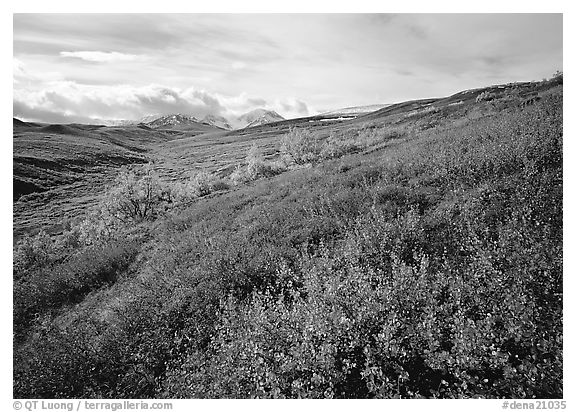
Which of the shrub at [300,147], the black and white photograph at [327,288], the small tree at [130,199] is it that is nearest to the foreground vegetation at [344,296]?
the black and white photograph at [327,288]

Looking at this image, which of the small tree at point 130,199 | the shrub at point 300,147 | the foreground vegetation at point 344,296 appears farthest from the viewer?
the shrub at point 300,147

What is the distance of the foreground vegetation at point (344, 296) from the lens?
161 inches

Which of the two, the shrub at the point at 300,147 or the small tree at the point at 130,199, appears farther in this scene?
the shrub at the point at 300,147

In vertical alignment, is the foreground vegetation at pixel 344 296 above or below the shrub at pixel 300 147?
below

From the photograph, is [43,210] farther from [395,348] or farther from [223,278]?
[395,348]

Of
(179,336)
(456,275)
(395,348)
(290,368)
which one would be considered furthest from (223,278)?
(456,275)

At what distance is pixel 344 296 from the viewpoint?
16.2ft

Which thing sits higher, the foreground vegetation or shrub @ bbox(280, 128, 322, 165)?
shrub @ bbox(280, 128, 322, 165)

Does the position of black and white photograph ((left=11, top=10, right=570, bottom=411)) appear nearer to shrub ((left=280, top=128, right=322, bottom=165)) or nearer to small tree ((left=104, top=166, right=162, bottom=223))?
small tree ((left=104, top=166, right=162, bottom=223))

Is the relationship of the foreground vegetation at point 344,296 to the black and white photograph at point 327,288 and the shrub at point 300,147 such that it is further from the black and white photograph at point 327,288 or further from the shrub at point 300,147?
the shrub at point 300,147

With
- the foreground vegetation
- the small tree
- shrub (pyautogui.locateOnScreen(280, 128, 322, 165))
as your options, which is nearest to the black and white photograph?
the foreground vegetation

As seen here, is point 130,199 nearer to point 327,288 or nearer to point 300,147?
point 300,147

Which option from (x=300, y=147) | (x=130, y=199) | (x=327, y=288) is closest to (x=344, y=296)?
(x=327, y=288)

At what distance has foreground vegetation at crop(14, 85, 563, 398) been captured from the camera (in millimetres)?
4082
